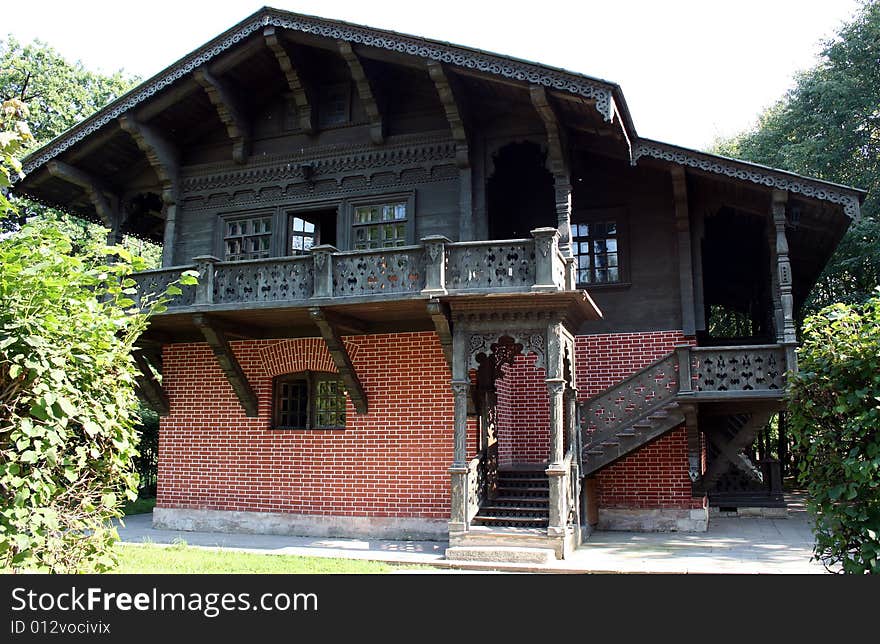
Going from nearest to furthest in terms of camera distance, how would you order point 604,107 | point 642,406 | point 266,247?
1. point 604,107
2. point 642,406
3. point 266,247

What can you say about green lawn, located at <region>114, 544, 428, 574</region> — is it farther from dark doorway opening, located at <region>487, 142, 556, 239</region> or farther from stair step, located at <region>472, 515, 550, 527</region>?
dark doorway opening, located at <region>487, 142, 556, 239</region>

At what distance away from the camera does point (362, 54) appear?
12945 mm

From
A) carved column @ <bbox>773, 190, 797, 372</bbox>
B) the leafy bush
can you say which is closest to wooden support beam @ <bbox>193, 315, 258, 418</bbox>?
the leafy bush

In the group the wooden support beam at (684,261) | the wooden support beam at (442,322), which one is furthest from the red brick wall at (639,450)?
the wooden support beam at (442,322)

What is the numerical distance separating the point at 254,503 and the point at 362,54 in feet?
27.2

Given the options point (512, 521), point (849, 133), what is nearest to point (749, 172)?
point (512, 521)

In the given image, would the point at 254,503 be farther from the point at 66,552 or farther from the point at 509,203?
the point at 66,552

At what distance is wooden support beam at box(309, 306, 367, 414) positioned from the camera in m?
11.8

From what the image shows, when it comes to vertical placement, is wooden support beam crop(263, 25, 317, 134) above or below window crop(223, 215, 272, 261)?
above

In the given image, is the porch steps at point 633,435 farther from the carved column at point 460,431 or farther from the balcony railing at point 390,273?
the balcony railing at point 390,273

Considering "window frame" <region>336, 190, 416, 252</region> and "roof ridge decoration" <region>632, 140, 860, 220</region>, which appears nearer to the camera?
"roof ridge decoration" <region>632, 140, 860, 220</region>

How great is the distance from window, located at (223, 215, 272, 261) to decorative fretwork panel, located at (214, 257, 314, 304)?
2059 mm

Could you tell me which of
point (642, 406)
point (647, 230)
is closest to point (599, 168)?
point (647, 230)

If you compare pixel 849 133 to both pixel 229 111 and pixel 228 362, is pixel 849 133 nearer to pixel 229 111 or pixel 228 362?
pixel 229 111
